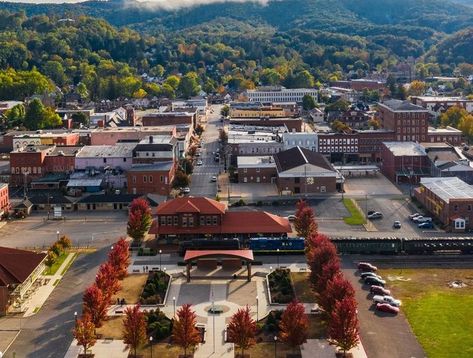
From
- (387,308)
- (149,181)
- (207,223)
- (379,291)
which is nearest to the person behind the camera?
(387,308)

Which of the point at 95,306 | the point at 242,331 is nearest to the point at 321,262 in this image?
the point at 242,331

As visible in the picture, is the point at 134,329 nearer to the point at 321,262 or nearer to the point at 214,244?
the point at 321,262

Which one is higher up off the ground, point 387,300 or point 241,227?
point 241,227

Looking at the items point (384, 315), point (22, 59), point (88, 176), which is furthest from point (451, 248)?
point (22, 59)

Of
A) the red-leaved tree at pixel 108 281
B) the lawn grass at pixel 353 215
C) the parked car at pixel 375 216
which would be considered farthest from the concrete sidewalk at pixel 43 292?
the parked car at pixel 375 216

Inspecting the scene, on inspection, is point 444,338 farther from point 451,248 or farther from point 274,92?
point 274,92

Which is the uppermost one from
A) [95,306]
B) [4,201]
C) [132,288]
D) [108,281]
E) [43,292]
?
[108,281]

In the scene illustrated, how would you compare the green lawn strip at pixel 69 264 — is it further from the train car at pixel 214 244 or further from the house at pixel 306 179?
the house at pixel 306 179
